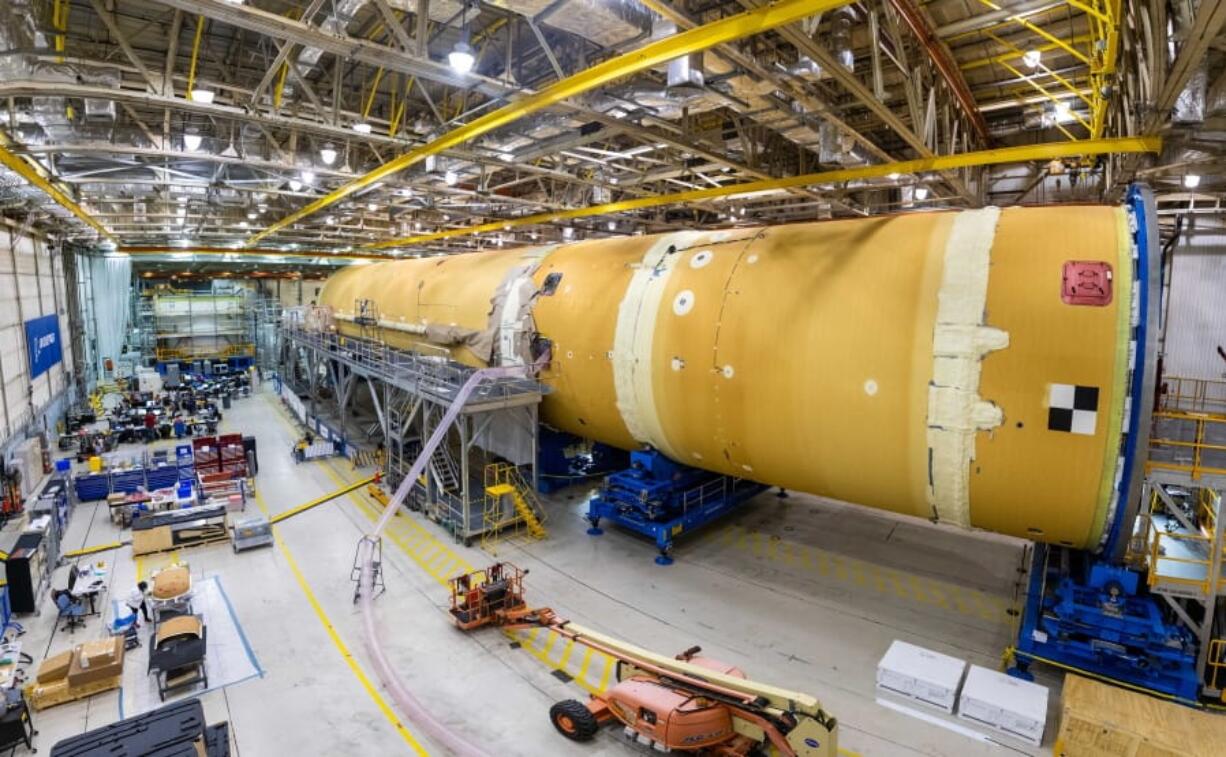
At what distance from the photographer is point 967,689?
8305 millimetres

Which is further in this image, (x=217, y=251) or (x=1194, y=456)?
(x=217, y=251)

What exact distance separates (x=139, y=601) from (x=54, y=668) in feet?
7.31

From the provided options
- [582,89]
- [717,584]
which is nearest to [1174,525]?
[717,584]

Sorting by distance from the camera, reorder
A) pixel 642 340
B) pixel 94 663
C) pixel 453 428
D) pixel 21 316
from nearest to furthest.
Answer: pixel 94 663 < pixel 642 340 < pixel 453 428 < pixel 21 316

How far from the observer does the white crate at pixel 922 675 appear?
8.36 m

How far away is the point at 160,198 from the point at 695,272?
1687cm

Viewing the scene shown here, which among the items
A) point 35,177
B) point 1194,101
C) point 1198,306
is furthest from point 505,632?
point 1198,306

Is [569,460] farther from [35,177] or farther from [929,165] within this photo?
[35,177]

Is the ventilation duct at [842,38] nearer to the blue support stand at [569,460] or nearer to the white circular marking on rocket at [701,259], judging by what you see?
the white circular marking on rocket at [701,259]

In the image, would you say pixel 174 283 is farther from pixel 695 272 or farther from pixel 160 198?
Answer: pixel 695 272

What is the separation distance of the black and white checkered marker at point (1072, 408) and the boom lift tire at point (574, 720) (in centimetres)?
674

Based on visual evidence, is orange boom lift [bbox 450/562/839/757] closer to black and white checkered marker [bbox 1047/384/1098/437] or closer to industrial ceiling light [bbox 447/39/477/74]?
black and white checkered marker [bbox 1047/384/1098/437]

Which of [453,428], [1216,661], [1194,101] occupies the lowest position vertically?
[1216,661]

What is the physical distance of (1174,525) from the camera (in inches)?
405
